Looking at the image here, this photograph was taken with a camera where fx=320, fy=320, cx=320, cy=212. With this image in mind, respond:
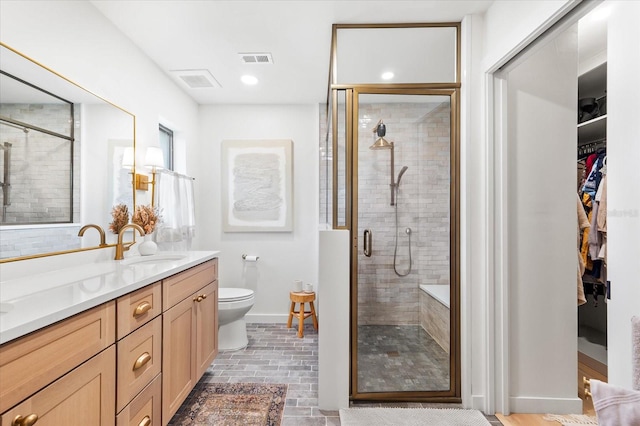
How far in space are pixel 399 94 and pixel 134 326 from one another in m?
1.94

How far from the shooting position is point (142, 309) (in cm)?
140

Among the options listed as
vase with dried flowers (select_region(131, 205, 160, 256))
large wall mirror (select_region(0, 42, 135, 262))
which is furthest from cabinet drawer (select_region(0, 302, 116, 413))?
vase with dried flowers (select_region(131, 205, 160, 256))

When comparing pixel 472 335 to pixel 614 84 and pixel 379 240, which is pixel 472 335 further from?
pixel 614 84

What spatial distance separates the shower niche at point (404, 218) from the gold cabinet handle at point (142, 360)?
1.16m

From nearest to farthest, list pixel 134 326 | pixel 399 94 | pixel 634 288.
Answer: pixel 634 288 < pixel 134 326 < pixel 399 94

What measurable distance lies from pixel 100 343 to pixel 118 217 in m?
1.18

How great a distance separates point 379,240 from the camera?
2.09 m

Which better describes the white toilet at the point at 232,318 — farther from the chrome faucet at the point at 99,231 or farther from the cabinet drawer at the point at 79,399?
the cabinet drawer at the point at 79,399

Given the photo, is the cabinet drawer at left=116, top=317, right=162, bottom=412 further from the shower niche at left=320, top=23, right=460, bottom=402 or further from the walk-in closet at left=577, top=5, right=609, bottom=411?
the walk-in closet at left=577, top=5, right=609, bottom=411

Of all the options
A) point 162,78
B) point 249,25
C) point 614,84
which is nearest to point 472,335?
point 614,84

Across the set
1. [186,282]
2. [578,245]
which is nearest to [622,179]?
[578,245]

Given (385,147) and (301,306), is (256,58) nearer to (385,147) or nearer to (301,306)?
(385,147)

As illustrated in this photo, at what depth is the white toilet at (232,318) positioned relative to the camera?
104 inches

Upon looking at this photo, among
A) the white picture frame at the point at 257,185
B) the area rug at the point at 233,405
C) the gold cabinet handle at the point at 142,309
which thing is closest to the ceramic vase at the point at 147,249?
the gold cabinet handle at the point at 142,309
